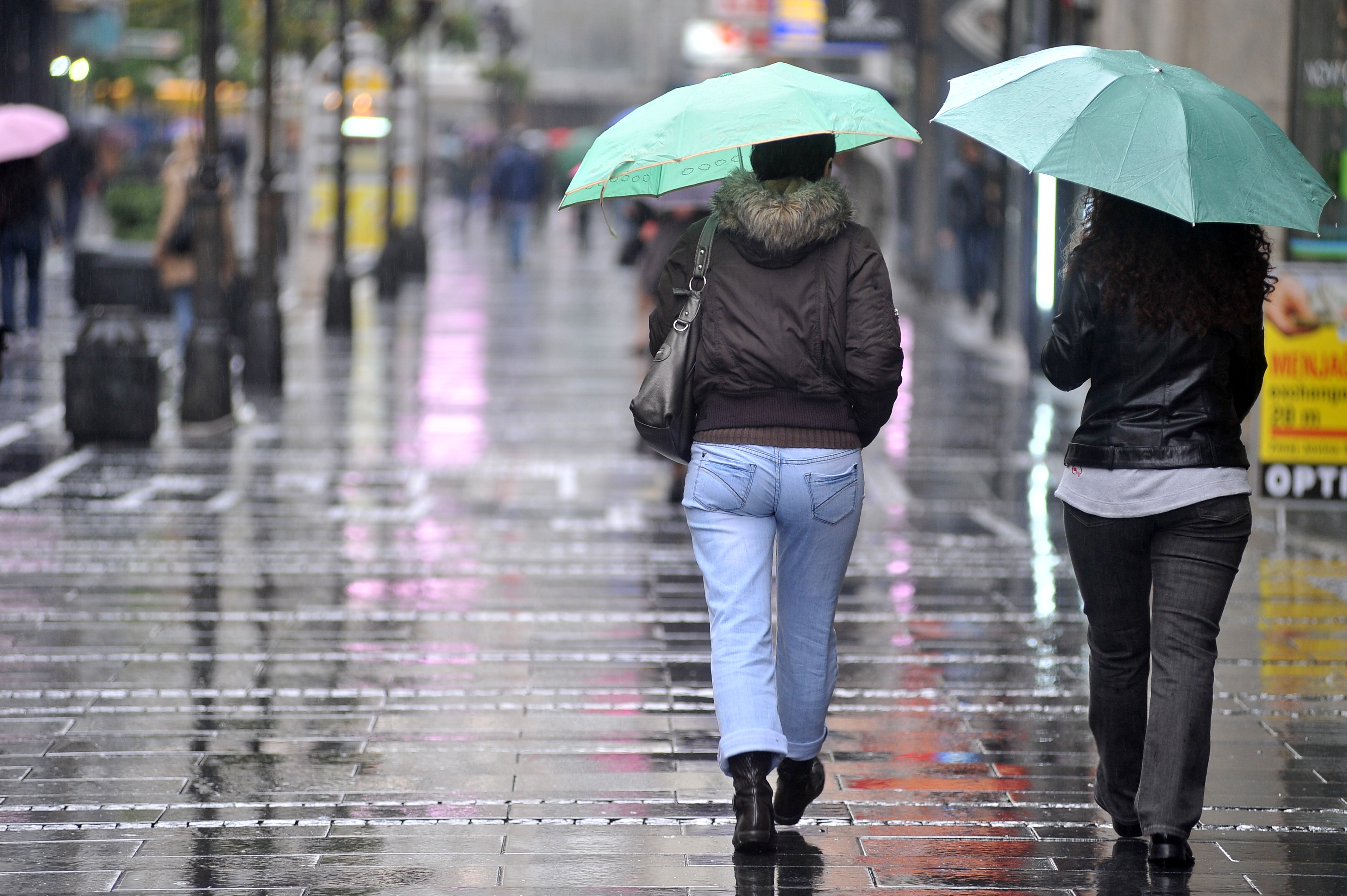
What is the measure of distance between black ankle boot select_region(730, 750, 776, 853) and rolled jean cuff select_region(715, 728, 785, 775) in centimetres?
2

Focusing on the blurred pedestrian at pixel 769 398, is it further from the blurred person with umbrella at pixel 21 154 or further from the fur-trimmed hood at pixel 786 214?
the blurred person with umbrella at pixel 21 154

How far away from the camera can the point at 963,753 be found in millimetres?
5652

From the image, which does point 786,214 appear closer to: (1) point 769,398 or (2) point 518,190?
(1) point 769,398

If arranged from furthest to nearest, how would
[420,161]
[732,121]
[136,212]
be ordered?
1. [420,161]
2. [136,212]
3. [732,121]

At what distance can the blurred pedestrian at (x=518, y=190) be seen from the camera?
29.3 m

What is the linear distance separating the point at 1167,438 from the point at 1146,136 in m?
0.75

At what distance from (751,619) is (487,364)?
12.2 meters

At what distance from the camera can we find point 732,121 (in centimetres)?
448

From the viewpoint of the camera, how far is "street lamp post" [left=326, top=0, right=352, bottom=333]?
62.0 ft

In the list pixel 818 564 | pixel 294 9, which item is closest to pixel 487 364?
pixel 818 564

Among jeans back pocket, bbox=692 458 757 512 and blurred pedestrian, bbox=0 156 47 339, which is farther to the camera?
blurred pedestrian, bbox=0 156 47 339

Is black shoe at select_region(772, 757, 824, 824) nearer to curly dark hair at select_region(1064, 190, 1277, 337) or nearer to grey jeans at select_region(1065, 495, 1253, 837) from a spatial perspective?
grey jeans at select_region(1065, 495, 1253, 837)

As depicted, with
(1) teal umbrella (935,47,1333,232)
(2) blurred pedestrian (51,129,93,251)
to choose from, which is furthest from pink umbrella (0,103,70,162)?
(2) blurred pedestrian (51,129,93,251)

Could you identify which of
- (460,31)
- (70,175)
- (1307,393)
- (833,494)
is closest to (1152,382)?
(833,494)
